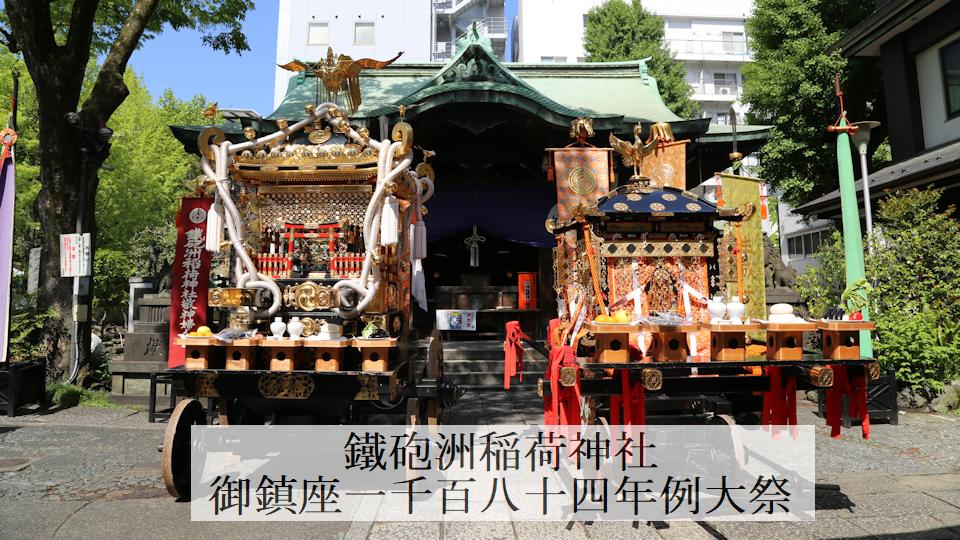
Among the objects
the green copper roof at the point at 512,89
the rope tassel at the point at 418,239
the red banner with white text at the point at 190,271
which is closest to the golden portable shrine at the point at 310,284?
the rope tassel at the point at 418,239

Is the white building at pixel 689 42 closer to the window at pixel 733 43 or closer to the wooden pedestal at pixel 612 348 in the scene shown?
the window at pixel 733 43

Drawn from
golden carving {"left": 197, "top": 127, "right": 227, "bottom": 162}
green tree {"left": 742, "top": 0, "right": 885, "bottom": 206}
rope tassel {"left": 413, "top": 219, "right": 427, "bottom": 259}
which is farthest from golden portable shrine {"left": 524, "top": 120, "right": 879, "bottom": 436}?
green tree {"left": 742, "top": 0, "right": 885, "bottom": 206}

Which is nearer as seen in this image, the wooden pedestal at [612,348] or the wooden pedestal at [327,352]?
the wooden pedestal at [612,348]

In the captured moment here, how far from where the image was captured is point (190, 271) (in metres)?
9.66

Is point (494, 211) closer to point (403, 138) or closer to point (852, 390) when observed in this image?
point (403, 138)

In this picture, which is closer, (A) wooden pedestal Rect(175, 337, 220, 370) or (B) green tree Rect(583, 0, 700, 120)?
(A) wooden pedestal Rect(175, 337, 220, 370)

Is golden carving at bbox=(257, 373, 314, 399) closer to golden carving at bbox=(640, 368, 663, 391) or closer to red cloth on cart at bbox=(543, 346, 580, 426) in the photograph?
red cloth on cart at bbox=(543, 346, 580, 426)

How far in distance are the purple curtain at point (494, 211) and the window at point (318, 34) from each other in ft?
88.2

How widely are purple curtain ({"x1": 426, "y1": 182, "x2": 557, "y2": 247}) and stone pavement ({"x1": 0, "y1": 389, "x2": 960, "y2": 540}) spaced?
24.3 feet

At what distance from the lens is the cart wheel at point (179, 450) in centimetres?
475

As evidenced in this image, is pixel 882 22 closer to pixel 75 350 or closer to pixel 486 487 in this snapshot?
pixel 486 487

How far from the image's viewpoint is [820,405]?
27.8 ft

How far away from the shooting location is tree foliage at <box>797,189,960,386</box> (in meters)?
8.89

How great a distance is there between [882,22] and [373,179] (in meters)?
15.0
